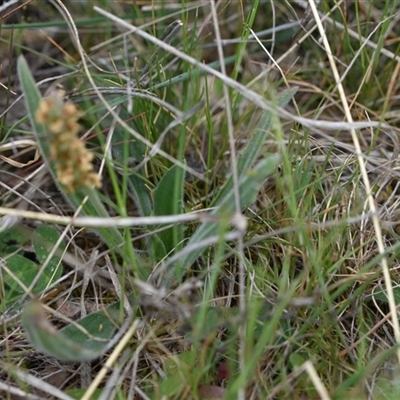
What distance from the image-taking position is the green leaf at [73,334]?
0.86 meters

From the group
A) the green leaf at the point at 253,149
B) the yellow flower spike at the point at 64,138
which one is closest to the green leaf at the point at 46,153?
the yellow flower spike at the point at 64,138

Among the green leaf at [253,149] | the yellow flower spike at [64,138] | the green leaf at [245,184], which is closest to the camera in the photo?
the yellow flower spike at [64,138]

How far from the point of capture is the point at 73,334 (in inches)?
43.0

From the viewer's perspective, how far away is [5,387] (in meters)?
1.03

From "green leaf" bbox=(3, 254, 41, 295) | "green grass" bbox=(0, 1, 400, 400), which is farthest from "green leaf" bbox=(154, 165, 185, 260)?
"green leaf" bbox=(3, 254, 41, 295)

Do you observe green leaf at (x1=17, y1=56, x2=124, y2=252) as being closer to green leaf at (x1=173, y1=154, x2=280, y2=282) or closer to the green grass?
the green grass

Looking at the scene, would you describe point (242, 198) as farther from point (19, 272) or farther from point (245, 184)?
point (19, 272)

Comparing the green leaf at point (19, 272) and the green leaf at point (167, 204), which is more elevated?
the green leaf at point (167, 204)

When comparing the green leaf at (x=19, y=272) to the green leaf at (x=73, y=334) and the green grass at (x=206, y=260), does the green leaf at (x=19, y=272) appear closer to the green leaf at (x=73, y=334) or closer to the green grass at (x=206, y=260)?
the green grass at (x=206, y=260)

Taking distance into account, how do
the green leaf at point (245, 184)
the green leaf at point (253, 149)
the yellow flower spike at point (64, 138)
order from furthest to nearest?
the green leaf at point (253, 149) < the green leaf at point (245, 184) < the yellow flower spike at point (64, 138)

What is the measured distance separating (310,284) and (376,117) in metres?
0.62

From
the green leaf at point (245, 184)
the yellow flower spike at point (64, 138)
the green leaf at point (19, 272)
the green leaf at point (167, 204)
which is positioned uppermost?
the yellow flower spike at point (64, 138)

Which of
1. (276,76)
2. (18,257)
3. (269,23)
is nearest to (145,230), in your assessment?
(18,257)

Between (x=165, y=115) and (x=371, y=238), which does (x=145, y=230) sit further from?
(x=371, y=238)
